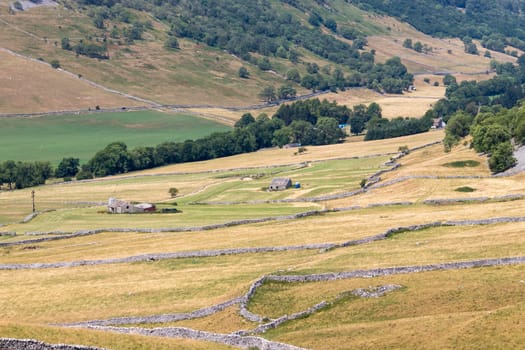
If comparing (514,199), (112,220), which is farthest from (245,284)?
(112,220)

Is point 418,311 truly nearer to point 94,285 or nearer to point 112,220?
point 94,285

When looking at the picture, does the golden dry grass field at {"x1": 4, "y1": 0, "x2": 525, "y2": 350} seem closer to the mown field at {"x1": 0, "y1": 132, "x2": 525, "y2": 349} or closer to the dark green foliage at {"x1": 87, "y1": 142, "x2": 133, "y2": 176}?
the mown field at {"x1": 0, "y1": 132, "x2": 525, "y2": 349}

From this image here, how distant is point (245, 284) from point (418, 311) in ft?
54.0

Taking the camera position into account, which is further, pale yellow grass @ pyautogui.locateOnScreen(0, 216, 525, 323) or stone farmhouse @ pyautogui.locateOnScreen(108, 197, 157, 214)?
stone farmhouse @ pyautogui.locateOnScreen(108, 197, 157, 214)

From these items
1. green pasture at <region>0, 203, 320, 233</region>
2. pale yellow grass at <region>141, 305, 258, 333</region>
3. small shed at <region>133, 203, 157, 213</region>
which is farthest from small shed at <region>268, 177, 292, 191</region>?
pale yellow grass at <region>141, 305, 258, 333</region>

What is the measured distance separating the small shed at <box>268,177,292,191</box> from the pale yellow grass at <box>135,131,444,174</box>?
3513 cm

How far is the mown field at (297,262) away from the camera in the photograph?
160 feet

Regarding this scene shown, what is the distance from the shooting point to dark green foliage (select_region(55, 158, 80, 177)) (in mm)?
180125

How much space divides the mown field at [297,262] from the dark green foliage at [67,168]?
1654 inches

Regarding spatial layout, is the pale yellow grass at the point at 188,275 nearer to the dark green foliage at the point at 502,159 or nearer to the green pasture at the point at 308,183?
the dark green foliage at the point at 502,159

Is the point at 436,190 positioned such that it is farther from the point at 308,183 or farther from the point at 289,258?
the point at 289,258

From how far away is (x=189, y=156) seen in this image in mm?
197500

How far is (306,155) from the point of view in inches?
7106

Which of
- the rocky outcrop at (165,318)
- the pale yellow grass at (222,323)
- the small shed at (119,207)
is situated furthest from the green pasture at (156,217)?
the pale yellow grass at (222,323)
